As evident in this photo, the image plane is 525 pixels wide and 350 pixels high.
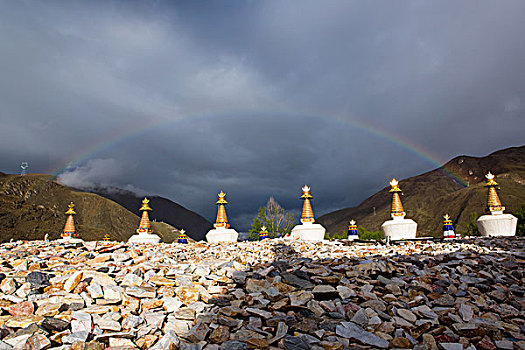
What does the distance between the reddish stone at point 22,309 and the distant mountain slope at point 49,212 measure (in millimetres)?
52026

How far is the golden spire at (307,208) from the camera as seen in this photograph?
20.0 m

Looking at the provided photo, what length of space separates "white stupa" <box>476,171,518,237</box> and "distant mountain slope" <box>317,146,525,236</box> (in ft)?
187

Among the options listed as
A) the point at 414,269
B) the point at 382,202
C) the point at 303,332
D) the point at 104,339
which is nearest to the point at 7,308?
the point at 104,339

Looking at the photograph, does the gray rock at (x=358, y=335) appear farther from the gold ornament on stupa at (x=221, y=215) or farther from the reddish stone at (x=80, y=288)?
the gold ornament on stupa at (x=221, y=215)

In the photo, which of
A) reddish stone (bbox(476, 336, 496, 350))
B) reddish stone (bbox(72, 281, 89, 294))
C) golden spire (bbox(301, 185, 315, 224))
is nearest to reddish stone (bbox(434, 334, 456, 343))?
reddish stone (bbox(476, 336, 496, 350))

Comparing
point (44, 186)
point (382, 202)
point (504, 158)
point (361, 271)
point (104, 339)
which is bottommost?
point (104, 339)

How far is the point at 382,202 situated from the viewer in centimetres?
17412

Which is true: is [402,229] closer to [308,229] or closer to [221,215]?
[308,229]

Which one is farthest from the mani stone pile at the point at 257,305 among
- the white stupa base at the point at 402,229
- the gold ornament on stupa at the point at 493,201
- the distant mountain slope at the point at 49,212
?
the distant mountain slope at the point at 49,212

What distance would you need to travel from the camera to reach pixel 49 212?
68625 millimetres

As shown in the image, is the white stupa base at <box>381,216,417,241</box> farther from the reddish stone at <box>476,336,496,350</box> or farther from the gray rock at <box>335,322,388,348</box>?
the gray rock at <box>335,322,388,348</box>

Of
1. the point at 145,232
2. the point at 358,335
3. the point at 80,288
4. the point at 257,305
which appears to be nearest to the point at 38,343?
the point at 80,288

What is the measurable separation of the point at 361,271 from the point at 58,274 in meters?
6.30

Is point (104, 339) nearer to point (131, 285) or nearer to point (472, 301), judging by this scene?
point (131, 285)
